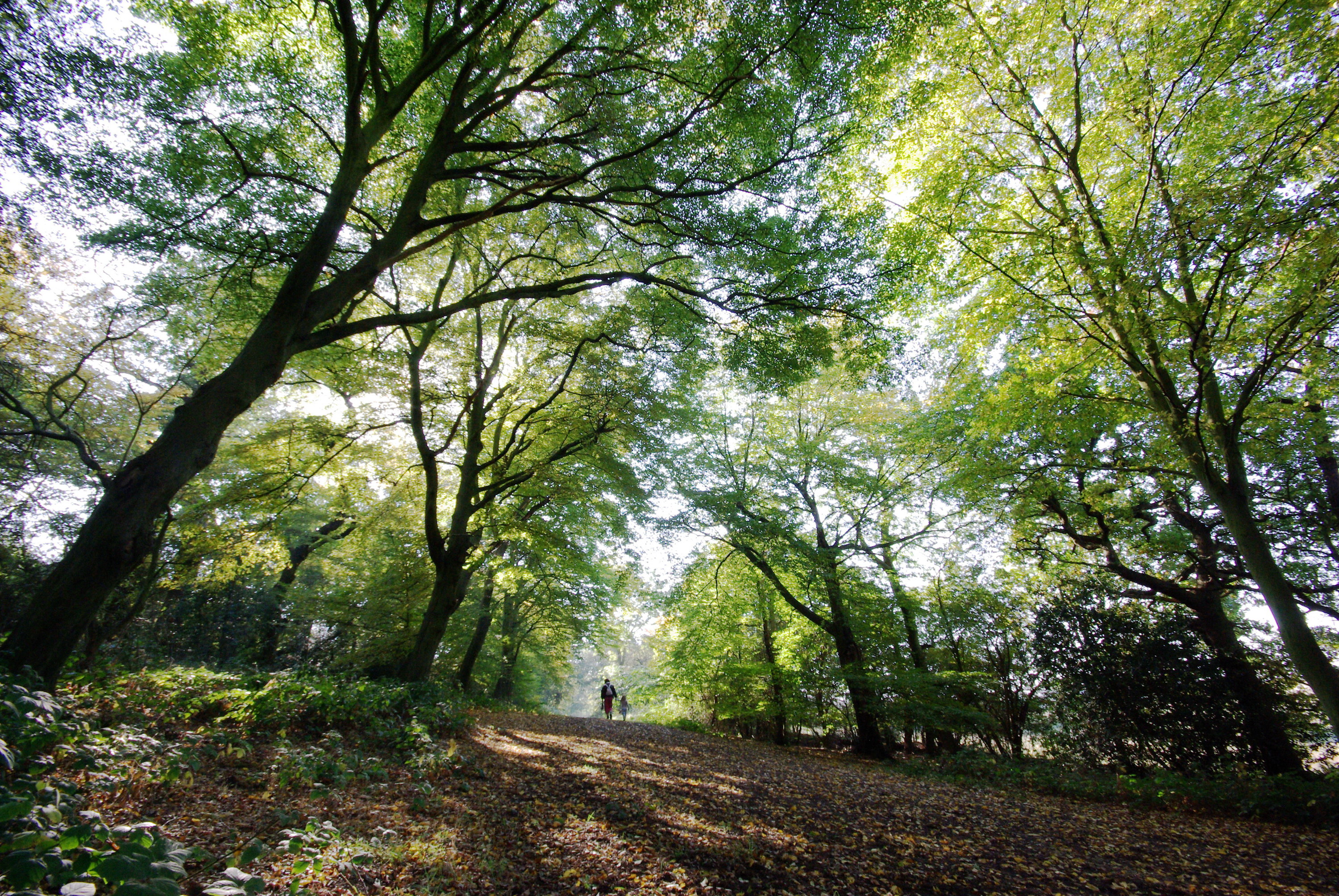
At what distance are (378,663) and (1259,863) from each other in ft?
49.6

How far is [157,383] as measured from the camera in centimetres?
1305

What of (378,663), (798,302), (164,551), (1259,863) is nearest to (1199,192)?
(798,302)

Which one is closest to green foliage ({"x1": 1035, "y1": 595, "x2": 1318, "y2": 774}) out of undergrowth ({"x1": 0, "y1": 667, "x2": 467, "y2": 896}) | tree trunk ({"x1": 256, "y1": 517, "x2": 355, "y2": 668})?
undergrowth ({"x1": 0, "y1": 667, "x2": 467, "y2": 896})

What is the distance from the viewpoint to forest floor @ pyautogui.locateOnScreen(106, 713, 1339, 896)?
3221mm

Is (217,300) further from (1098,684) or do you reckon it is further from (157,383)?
(1098,684)

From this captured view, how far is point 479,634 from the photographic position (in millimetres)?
15547

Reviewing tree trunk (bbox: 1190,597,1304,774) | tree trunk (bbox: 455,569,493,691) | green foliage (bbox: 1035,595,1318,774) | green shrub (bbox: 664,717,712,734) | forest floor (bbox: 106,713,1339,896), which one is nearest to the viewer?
forest floor (bbox: 106,713,1339,896)

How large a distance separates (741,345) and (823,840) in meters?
5.24

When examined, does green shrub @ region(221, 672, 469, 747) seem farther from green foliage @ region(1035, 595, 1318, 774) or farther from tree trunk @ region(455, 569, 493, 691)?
green foliage @ region(1035, 595, 1318, 774)

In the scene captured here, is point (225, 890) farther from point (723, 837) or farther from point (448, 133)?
point (448, 133)

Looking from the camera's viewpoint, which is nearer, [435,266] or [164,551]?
[435,266]

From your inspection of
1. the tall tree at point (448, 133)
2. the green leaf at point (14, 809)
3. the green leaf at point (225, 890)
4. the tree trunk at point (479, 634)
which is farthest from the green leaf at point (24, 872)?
the tree trunk at point (479, 634)

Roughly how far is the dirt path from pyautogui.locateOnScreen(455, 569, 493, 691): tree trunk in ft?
28.9

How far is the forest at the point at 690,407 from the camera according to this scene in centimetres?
397
